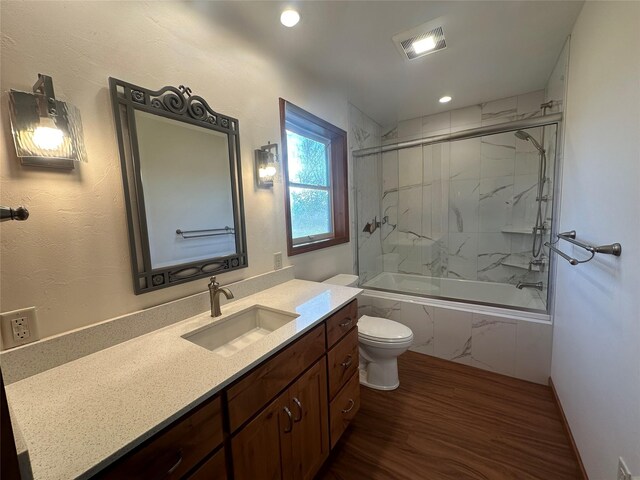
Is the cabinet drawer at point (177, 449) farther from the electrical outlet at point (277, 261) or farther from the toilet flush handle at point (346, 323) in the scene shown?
the electrical outlet at point (277, 261)

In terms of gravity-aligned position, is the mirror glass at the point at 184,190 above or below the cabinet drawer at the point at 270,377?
above

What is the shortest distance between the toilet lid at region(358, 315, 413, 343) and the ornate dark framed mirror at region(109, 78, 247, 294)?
1052 millimetres

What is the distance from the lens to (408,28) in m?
1.67

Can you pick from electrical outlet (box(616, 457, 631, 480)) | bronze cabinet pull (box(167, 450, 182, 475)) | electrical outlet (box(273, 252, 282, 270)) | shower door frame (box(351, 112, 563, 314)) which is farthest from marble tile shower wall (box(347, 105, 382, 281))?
bronze cabinet pull (box(167, 450, 182, 475))

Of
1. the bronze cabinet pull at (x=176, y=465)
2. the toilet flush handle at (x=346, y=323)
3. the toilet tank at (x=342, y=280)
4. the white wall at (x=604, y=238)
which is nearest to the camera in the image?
the bronze cabinet pull at (x=176, y=465)

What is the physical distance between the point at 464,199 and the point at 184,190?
9.70 ft

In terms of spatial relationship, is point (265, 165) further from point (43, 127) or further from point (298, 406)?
point (298, 406)

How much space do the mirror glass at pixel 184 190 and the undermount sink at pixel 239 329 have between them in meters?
0.36

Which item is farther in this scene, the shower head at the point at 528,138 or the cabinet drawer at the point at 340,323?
the shower head at the point at 528,138

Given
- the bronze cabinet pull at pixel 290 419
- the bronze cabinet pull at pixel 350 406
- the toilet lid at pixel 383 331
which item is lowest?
the bronze cabinet pull at pixel 350 406

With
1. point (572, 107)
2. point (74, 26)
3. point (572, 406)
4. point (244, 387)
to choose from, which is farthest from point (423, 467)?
point (74, 26)

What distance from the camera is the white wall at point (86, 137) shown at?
2.78ft

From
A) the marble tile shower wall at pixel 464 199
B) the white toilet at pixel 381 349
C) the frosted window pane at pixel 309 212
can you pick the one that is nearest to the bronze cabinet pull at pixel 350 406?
the white toilet at pixel 381 349

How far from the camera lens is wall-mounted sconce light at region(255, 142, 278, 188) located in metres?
1.65
